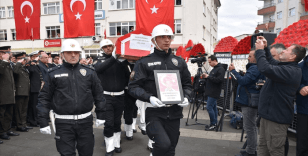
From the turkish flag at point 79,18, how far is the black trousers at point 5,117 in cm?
255

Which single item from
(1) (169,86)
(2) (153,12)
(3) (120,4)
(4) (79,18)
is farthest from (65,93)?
(3) (120,4)

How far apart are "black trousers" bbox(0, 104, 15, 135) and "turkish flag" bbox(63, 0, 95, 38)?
2549mm

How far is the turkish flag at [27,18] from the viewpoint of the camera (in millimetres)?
7277

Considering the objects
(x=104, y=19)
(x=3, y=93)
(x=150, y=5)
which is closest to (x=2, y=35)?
(x=104, y=19)

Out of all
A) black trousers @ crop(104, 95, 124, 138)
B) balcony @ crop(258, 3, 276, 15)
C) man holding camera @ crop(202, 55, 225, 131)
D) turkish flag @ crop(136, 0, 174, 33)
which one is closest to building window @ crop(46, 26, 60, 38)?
turkish flag @ crop(136, 0, 174, 33)

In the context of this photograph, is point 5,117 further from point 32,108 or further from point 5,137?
point 32,108

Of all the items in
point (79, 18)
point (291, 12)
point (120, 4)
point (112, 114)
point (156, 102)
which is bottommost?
point (112, 114)

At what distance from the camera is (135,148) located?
5.05 metres

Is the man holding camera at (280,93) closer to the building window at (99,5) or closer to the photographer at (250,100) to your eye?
the photographer at (250,100)

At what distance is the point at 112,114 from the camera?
466 cm

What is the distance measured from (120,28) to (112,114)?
23.4 meters

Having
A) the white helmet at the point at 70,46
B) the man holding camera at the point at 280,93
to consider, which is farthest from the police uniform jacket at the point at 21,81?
the man holding camera at the point at 280,93

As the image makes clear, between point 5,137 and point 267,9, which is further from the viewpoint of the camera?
point 267,9

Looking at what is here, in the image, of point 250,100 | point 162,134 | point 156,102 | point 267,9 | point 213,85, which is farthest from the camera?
point 267,9
